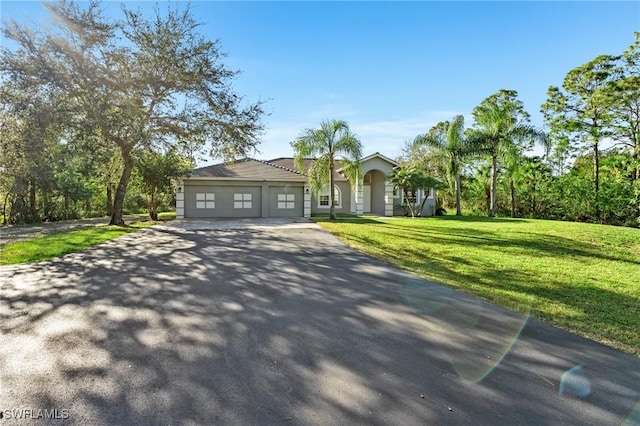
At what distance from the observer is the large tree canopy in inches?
488

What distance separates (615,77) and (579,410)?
28216 millimetres

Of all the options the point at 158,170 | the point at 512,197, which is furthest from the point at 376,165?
the point at 158,170

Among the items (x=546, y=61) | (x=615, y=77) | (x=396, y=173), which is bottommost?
(x=396, y=173)

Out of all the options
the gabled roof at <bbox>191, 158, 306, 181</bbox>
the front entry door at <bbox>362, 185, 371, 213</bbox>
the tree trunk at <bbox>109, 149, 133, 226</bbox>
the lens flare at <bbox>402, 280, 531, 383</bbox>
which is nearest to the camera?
the lens flare at <bbox>402, 280, 531, 383</bbox>

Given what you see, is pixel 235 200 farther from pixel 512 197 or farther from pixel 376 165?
pixel 512 197

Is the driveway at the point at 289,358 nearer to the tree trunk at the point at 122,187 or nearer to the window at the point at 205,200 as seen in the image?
the tree trunk at the point at 122,187

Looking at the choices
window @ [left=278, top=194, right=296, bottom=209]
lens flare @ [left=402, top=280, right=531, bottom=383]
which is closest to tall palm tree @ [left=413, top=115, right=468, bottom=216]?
window @ [left=278, top=194, right=296, bottom=209]

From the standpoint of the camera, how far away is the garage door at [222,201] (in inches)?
867

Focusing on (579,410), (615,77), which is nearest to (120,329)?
(579,410)

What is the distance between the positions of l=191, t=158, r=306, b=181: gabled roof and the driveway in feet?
52.4

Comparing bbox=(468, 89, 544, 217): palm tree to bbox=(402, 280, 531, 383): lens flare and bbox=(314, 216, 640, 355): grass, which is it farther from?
bbox=(402, 280, 531, 383): lens flare

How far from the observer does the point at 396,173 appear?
24.0 meters

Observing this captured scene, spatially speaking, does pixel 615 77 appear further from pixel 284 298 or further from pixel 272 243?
pixel 284 298

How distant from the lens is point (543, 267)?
8.48 m
